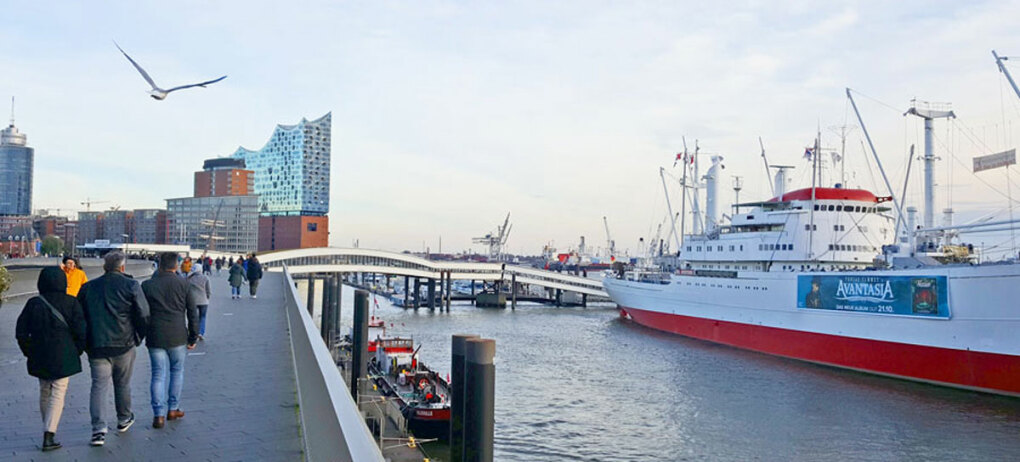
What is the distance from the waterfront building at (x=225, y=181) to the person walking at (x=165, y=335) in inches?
5383

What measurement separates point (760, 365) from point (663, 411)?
1186cm

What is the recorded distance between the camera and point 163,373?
6.02m

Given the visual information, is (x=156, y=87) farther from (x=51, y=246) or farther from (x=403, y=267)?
(x=51, y=246)

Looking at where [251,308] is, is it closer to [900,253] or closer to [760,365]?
[760,365]

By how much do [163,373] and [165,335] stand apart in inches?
13.7

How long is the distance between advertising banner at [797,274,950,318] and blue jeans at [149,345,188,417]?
2831 centimetres

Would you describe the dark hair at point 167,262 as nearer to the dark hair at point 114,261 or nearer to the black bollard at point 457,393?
the dark hair at point 114,261

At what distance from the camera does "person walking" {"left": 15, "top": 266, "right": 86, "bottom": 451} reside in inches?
202

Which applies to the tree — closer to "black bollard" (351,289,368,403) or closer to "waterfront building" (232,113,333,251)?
"waterfront building" (232,113,333,251)

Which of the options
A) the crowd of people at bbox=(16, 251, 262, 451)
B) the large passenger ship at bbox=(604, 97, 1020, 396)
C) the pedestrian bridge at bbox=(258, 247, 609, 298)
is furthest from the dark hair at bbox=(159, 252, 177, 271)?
the pedestrian bridge at bbox=(258, 247, 609, 298)

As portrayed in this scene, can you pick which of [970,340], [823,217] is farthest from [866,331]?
[823,217]

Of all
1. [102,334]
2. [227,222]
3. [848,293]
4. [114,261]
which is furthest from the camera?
[227,222]

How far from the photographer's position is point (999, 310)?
23.9 m

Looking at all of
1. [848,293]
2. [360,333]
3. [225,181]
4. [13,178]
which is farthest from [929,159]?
[13,178]
